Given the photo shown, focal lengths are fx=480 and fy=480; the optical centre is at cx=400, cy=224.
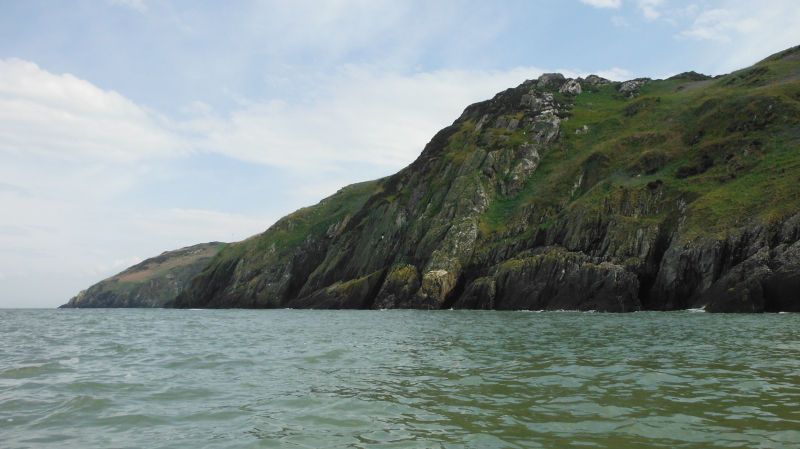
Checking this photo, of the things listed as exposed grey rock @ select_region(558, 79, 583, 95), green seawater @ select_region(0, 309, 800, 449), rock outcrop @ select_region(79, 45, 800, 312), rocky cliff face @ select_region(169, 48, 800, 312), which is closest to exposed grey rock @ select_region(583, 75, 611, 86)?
rock outcrop @ select_region(79, 45, 800, 312)

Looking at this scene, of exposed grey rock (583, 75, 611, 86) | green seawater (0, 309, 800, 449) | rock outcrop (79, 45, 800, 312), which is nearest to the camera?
green seawater (0, 309, 800, 449)

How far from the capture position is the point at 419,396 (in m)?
12.6

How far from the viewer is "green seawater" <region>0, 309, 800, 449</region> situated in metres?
9.16

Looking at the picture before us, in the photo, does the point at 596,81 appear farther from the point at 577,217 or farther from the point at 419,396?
the point at 419,396

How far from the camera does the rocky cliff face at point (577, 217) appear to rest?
169 feet

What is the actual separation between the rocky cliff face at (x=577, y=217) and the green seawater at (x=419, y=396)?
102ft

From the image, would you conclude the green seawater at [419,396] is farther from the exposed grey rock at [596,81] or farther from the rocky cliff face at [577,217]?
the exposed grey rock at [596,81]

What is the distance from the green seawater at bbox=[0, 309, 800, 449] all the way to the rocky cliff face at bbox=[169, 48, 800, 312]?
102 feet

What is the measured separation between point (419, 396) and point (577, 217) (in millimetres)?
60982

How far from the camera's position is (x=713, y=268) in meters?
49.7

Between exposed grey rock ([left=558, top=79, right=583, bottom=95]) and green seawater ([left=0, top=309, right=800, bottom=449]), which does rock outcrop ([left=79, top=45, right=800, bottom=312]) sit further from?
green seawater ([left=0, top=309, right=800, bottom=449])

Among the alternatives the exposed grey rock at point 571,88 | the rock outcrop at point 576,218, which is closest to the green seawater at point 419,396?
the rock outcrop at point 576,218

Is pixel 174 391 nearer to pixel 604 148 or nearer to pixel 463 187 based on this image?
pixel 463 187

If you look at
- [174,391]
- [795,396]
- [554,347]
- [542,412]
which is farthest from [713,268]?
[174,391]
